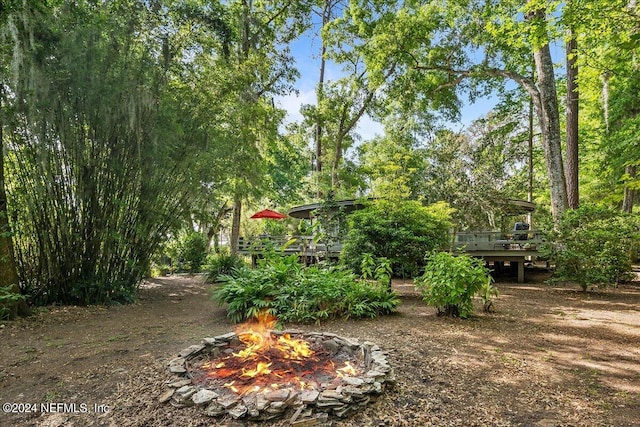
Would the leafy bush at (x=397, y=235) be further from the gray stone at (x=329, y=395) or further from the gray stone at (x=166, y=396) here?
the gray stone at (x=166, y=396)

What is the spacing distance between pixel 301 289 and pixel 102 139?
3.64 metres

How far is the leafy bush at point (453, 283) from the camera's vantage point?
169 inches

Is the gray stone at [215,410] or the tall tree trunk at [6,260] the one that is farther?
the tall tree trunk at [6,260]

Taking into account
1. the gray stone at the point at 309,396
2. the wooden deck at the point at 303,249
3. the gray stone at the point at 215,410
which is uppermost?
the wooden deck at the point at 303,249

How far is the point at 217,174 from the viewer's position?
701cm

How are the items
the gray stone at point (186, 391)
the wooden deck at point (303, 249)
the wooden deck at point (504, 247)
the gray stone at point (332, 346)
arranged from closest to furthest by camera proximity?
the gray stone at point (186, 391), the gray stone at point (332, 346), the wooden deck at point (504, 247), the wooden deck at point (303, 249)

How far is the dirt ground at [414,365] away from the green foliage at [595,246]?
3.62 ft

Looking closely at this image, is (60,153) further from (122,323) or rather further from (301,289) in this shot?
(301,289)

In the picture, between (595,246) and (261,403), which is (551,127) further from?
(261,403)

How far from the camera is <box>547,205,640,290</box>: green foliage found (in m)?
6.14

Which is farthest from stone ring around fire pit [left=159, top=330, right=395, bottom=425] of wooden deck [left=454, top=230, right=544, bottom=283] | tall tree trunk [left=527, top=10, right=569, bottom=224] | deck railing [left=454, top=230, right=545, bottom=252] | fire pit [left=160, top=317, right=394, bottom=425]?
tall tree trunk [left=527, top=10, right=569, bottom=224]

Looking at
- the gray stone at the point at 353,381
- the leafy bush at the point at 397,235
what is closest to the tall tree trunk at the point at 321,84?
the leafy bush at the point at 397,235

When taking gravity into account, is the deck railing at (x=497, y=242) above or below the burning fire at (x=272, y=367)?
above

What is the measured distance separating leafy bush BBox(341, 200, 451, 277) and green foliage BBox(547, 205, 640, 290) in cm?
249
